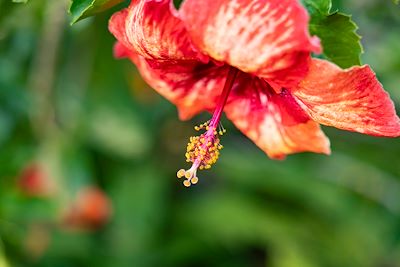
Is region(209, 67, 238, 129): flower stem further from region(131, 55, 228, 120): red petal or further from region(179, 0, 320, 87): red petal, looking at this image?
region(179, 0, 320, 87): red petal

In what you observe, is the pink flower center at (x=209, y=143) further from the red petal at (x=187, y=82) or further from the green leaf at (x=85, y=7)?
the green leaf at (x=85, y=7)

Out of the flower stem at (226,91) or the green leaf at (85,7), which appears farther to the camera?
the flower stem at (226,91)

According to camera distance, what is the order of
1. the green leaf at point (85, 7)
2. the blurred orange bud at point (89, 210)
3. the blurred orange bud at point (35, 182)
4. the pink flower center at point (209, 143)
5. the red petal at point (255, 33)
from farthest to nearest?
the blurred orange bud at point (89, 210) → the blurred orange bud at point (35, 182) → the pink flower center at point (209, 143) → the green leaf at point (85, 7) → the red petal at point (255, 33)

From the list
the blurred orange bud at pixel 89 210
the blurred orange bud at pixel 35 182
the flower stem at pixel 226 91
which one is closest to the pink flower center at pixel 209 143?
the flower stem at pixel 226 91

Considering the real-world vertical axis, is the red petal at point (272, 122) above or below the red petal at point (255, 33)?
below

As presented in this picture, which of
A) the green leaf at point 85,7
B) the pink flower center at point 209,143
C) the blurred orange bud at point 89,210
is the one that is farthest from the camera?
the blurred orange bud at point 89,210

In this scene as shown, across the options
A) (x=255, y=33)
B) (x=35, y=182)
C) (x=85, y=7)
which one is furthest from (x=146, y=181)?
(x=255, y=33)
